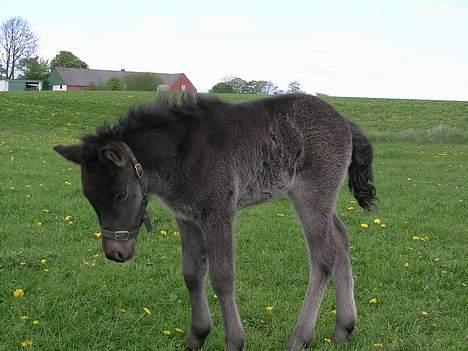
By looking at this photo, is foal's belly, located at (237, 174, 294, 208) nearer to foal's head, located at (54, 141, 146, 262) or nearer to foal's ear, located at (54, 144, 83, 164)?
foal's head, located at (54, 141, 146, 262)

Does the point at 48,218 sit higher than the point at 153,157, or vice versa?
the point at 153,157

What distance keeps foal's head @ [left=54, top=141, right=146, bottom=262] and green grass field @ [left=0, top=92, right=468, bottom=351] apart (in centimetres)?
A: 97

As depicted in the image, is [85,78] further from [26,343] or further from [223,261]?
[223,261]

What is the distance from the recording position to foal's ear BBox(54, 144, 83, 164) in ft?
11.3

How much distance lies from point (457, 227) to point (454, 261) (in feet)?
5.69

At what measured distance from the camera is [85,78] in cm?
7900

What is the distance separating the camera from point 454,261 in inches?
231

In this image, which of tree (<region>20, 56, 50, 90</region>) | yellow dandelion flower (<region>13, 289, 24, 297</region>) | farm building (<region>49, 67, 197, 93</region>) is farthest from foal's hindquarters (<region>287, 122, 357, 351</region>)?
tree (<region>20, 56, 50, 90</region>)

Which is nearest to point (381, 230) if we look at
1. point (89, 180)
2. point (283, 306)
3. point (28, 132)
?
point (283, 306)

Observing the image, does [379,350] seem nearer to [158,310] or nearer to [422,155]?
[158,310]

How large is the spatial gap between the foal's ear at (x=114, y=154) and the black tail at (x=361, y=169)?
2.07 meters

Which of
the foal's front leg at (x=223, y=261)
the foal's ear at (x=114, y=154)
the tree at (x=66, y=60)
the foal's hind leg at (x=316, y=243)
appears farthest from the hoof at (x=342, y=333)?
the tree at (x=66, y=60)

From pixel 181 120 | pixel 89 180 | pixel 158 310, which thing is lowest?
pixel 158 310

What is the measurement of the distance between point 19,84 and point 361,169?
7065 cm
